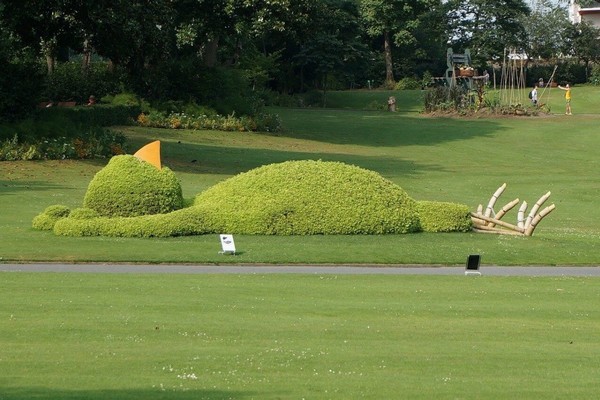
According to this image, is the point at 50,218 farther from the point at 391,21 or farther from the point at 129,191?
the point at 391,21

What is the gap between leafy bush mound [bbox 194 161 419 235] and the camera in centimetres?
2077

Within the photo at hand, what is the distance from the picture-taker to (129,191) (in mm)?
21031

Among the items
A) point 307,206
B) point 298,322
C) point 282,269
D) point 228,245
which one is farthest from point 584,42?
point 298,322

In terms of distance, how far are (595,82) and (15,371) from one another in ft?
296

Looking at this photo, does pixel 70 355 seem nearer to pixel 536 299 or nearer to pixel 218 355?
pixel 218 355

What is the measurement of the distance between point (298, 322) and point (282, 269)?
227 inches

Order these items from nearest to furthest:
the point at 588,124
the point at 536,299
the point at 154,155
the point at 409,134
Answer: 1. the point at 536,299
2. the point at 154,155
3. the point at 409,134
4. the point at 588,124

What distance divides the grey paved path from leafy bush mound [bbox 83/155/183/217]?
3.03 m

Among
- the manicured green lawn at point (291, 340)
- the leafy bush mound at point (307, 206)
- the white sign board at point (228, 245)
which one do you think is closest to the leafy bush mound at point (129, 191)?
the leafy bush mound at point (307, 206)

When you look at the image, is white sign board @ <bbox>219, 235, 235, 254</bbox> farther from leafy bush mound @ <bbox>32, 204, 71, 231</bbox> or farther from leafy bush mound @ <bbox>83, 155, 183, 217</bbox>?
leafy bush mound @ <bbox>32, 204, 71, 231</bbox>

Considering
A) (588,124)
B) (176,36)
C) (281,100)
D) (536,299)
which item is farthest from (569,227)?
(281,100)

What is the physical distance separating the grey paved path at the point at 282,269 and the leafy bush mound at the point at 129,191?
9.96 feet

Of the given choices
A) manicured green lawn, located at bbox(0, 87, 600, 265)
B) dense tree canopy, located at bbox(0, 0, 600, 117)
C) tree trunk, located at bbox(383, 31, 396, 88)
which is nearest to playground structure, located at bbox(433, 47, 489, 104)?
manicured green lawn, located at bbox(0, 87, 600, 265)

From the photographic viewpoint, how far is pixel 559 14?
358 ft
